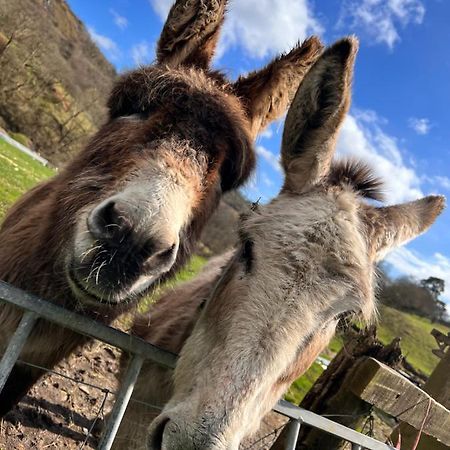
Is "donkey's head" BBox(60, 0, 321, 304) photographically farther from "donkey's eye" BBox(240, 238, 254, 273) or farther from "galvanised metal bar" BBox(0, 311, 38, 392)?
"donkey's eye" BBox(240, 238, 254, 273)

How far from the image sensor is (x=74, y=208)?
2861mm

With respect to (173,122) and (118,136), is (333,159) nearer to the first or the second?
(173,122)

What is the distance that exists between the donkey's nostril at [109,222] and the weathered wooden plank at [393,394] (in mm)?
2276

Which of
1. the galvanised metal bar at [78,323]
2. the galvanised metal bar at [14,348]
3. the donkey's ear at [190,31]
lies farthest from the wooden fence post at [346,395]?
the donkey's ear at [190,31]

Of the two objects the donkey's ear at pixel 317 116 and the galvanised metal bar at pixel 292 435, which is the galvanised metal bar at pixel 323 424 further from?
the donkey's ear at pixel 317 116

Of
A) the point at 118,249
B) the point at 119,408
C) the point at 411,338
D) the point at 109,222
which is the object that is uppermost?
the point at 411,338

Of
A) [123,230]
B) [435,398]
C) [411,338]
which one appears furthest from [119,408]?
[411,338]

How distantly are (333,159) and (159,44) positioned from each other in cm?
198

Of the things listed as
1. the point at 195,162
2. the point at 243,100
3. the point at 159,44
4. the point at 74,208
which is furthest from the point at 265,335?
the point at 159,44

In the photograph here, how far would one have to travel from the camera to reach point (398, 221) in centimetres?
329

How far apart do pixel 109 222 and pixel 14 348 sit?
0.77 metres

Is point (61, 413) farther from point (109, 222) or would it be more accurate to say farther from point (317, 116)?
point (317, 116)

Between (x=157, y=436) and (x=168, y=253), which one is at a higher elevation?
(x=168, y=253)

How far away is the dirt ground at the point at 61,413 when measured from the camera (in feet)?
14.6
